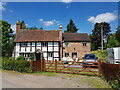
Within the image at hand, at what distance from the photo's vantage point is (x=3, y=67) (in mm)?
14812

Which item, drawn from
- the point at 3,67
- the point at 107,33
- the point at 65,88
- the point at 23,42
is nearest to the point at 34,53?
the point at 23,42

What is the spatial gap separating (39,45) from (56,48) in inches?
154

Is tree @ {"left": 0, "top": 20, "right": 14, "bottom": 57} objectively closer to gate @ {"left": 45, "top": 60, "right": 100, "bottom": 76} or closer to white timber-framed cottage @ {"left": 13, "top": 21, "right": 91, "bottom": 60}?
white timber-framed cottage @ {"left": 13, "top": 21, "right": 91, "bottom": 60}

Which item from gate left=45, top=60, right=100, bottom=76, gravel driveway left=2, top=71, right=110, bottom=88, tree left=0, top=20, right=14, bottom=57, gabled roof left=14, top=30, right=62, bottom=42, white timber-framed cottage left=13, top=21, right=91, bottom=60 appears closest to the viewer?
gravel driveway left=2, top=71, right=110, bottom=88

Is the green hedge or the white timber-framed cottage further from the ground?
the white timber-framed cottage

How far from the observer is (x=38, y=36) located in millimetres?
28016

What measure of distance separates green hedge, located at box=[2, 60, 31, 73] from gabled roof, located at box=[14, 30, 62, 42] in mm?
12850

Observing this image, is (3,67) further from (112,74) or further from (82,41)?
(82,41)

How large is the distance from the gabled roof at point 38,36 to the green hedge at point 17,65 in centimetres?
1285

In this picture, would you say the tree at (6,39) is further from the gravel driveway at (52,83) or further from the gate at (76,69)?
the gravel driveway at (52,83)

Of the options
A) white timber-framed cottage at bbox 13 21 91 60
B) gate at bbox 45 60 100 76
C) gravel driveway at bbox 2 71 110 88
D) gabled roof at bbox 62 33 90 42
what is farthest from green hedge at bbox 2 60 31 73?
gabled roof at bbox 62 33 90 42

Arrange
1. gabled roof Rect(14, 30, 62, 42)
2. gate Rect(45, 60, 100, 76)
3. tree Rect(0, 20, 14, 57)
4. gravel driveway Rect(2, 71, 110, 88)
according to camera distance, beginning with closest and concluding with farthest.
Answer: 1. gravel driveway Rect(2, 71, 110, 88)
2. gate Rect(45, 60, 100, 76)
3. gabled roof Rect(14, 30, 62, 42)
4. tree Rect(0, 20, 14, 57)

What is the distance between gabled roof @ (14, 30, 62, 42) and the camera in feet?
88.9

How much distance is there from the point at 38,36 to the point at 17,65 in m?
15.3
